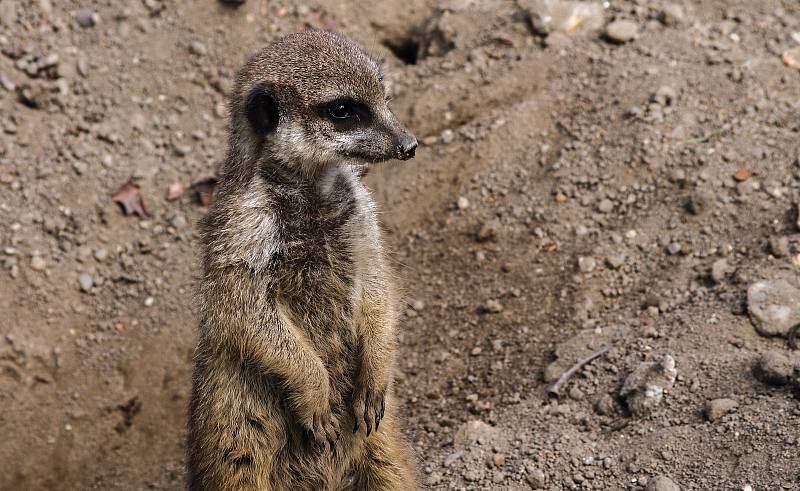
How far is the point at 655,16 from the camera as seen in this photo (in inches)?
230

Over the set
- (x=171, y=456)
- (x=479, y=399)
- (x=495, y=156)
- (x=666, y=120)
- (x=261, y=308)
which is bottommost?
(x=171, y=456)

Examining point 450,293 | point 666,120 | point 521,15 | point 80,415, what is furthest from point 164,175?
point 666,120

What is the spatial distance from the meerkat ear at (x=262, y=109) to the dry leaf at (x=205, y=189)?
93.8 inches

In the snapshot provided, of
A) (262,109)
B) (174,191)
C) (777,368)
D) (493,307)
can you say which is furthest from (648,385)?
(174,191)

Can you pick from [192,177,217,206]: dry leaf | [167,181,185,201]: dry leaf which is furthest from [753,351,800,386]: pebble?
[167,181,185,201]: dry leaf

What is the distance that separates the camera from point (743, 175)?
4.76 meters

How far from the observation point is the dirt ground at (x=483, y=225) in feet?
13.4

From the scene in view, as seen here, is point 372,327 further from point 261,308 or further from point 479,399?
point 479,399

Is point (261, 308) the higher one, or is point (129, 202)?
point (261, 308)

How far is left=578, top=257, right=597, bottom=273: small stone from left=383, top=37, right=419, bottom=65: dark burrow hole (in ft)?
7.39

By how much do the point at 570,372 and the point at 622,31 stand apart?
251 cm

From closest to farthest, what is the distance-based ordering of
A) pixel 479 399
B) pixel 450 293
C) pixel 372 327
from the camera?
1. pixel 372 327
2. pixel 479 399
3. pixel 450 293

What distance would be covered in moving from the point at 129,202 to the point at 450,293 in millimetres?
2087

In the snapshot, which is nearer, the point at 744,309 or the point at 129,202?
the point at 744,309
